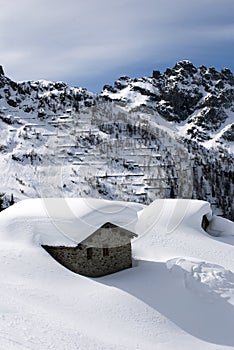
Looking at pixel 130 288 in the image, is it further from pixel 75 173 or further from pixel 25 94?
pixel 25 94

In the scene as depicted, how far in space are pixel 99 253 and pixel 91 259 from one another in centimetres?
49

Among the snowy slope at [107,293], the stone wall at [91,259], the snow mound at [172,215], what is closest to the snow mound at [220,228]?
the snow mound at [172,215]

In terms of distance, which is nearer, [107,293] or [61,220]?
[107,293]

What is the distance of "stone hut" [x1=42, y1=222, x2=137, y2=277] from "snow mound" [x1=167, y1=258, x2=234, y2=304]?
2.39 metres

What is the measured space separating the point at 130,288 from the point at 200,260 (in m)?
5.46

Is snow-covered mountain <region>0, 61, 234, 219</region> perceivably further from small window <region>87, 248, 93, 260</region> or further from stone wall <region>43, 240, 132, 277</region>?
small window <region>87, 248, 93, 260</region>

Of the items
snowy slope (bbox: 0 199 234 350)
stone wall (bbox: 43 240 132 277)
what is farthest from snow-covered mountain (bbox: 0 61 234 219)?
stone wall (bbox: 43 240 132 277)

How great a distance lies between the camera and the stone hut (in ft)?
64.2

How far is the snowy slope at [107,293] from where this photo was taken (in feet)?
43.7

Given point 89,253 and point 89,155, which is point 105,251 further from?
point 89,155

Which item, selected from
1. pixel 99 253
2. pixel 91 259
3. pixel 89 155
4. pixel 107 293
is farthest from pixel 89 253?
pixel 89 155

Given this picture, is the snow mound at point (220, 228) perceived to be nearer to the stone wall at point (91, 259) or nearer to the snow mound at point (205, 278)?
the snow mound at point (205, 278)

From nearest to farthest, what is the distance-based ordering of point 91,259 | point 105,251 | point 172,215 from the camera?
point 91,259 < point 105,251 < point 172,215

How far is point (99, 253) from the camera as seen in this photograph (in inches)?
794
